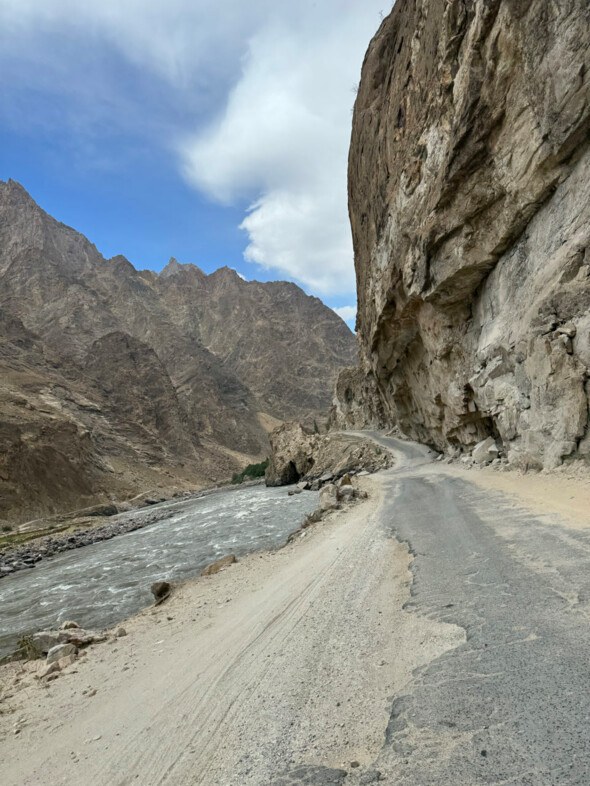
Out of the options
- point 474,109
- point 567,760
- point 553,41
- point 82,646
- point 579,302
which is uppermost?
point 474,109

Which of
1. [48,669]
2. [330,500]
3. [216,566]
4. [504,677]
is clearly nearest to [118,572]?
[216,566]

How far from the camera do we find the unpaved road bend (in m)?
2.01

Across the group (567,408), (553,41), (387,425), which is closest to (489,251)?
(553,41)

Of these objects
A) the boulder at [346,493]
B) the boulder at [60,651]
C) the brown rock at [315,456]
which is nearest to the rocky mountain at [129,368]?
the brown rock at [315,456]

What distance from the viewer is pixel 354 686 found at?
2.89 meters

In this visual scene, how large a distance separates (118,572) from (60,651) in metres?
8.56

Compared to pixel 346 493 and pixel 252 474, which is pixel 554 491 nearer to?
pixel 346 493

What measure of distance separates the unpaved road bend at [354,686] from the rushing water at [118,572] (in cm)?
442

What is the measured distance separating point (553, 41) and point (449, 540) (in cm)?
1274

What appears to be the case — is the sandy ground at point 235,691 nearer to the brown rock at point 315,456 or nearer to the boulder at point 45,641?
the boulder at point 45,641

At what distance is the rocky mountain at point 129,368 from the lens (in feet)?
154

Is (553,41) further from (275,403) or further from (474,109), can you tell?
(275,403)

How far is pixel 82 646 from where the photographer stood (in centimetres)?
570

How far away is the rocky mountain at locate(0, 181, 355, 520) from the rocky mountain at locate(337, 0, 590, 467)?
38.7 m
